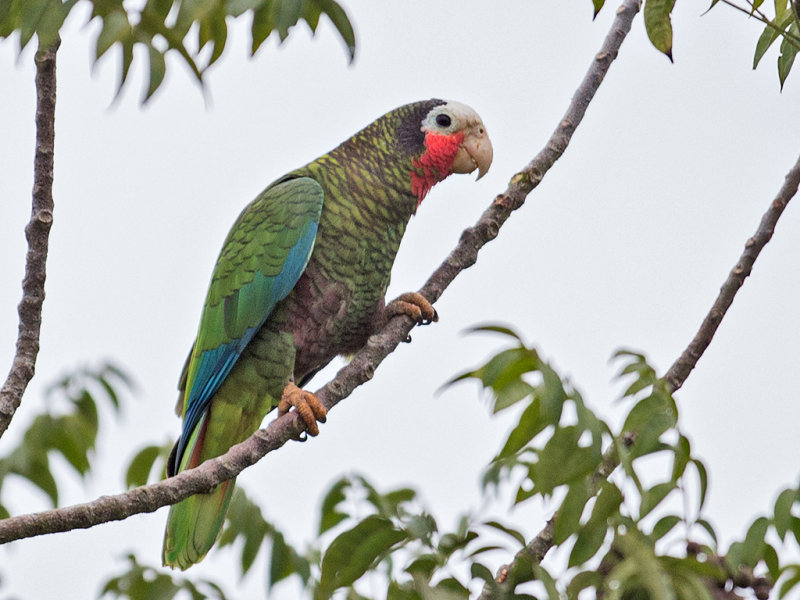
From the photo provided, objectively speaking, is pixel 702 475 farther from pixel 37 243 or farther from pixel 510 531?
pixel 37 243

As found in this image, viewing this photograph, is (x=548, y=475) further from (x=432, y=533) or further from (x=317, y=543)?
(x=317, y=543)

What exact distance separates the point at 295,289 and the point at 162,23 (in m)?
1.45

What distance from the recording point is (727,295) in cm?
230

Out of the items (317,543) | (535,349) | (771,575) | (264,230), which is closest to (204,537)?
(317,543)

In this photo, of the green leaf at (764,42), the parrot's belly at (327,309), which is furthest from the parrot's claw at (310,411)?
the green leaf at (764,42)

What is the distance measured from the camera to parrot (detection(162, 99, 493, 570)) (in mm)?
2973

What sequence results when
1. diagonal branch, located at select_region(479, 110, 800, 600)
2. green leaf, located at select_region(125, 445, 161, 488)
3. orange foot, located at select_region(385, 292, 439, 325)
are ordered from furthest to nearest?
green leaf, located at select_region(125, 445, 161, 488)
orange foot, located at select_region(385, 292, 439, 325)
diagonal branch, located at select_region(479, 110, 800, 600)

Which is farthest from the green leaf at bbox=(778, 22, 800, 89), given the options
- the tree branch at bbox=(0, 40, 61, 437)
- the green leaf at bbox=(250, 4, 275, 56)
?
the tree branch at bbox=(0, 40, 61, 437)

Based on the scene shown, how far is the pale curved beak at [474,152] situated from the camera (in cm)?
323

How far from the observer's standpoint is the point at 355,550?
1997 millimetres

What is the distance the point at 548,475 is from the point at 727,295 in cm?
84

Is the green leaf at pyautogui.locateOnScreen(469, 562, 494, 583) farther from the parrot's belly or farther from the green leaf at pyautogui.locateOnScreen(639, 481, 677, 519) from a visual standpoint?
the parrot's belly

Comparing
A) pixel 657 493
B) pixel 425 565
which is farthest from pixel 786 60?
pixel 425 565

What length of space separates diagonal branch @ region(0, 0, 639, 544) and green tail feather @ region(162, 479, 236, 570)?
592 mm
